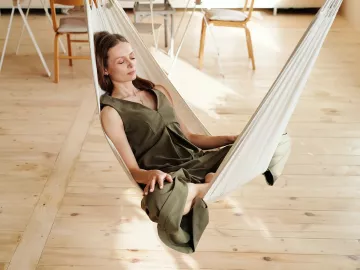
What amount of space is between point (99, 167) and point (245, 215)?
806mm

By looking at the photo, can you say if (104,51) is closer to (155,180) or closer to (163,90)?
(163,90)

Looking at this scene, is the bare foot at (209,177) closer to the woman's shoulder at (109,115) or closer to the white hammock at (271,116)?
the white hammock at (271,116)

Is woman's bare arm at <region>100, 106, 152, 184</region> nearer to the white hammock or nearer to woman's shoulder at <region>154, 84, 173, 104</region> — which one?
the white hammock

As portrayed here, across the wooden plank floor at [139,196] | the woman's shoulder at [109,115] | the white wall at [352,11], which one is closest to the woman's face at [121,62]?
the woman's shoulder at [109,115]

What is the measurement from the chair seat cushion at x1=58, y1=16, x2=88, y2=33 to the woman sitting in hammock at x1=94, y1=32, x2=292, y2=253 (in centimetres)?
172

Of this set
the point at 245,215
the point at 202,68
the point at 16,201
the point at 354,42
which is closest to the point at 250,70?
the point at 202,68

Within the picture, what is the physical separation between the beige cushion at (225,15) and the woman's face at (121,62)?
2067mm

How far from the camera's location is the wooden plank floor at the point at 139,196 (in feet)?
6.86

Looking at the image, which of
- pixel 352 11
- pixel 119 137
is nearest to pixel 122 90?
pixel 119 137

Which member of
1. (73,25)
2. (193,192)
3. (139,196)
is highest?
(193,192)

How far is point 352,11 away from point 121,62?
12.9ft

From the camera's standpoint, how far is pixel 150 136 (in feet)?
A: 6.17

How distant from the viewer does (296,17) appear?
17.8 feet

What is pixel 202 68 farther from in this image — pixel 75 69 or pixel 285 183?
pixel 285 183
